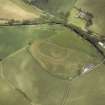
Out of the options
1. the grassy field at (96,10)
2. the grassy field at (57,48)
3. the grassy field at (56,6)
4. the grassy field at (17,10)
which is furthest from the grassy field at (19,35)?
the grassy field at (96,10)

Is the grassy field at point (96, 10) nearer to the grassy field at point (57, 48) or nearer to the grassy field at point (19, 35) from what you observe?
the grassy field at point (57, 48)

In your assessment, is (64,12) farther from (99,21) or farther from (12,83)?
(12,83)

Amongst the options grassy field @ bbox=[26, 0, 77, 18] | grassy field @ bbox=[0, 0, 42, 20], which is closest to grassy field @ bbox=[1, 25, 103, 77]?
grassy field @ bbox=[0, 0, 42, 20]

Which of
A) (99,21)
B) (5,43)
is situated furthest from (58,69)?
(99,21)

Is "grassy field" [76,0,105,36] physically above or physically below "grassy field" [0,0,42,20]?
above

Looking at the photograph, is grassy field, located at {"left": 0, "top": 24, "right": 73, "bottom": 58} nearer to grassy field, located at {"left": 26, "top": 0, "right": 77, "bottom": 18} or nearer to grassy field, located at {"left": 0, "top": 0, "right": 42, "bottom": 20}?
grassy field, located at {"left": 0, "top": 0, "right": 42, "bottom": 20}

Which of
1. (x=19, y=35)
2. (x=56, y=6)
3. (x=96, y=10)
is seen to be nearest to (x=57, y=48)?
(x=19, y=35)

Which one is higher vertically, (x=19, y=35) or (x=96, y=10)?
(x=96, y=10)

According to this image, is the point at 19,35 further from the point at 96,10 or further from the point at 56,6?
the point at 96,10
